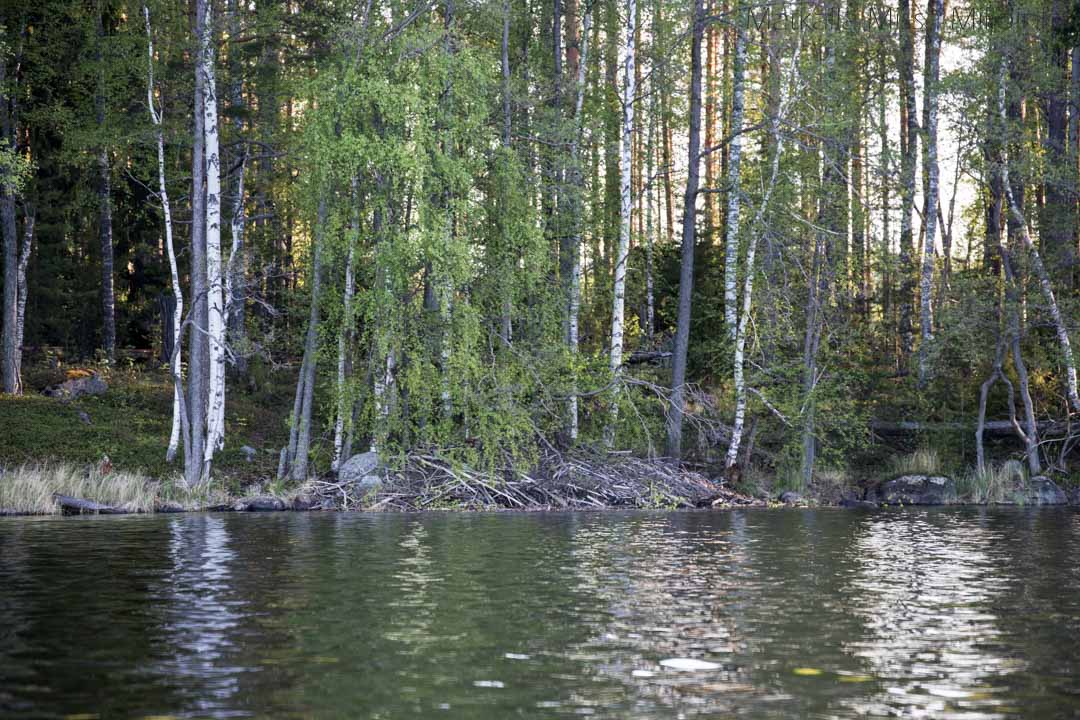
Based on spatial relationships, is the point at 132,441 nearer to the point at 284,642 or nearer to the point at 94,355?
the point at 94,355

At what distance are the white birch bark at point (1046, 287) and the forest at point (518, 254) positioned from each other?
110 mm

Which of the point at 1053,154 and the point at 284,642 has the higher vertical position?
the point at 1053,154

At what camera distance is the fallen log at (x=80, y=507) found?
72.8 ft

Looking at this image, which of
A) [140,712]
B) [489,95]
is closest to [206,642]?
[140,712]

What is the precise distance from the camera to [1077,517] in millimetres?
20797

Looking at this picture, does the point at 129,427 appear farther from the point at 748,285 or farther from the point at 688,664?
the point at 688,664

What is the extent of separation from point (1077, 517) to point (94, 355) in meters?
27.9

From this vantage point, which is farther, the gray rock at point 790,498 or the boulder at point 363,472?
the gray rock at point 790,498

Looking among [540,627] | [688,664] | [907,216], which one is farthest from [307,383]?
[688,664]

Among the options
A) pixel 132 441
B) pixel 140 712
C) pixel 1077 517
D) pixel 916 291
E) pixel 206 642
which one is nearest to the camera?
pixel 140 712

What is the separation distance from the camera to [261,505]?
23.4 metres

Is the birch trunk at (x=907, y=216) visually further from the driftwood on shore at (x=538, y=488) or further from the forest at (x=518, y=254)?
the driftwood on shore at (x=538, y=488)

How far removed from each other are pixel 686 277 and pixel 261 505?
11.4 m

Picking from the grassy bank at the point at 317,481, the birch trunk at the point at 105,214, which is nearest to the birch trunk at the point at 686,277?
the grassy bank at the point at 317,481
